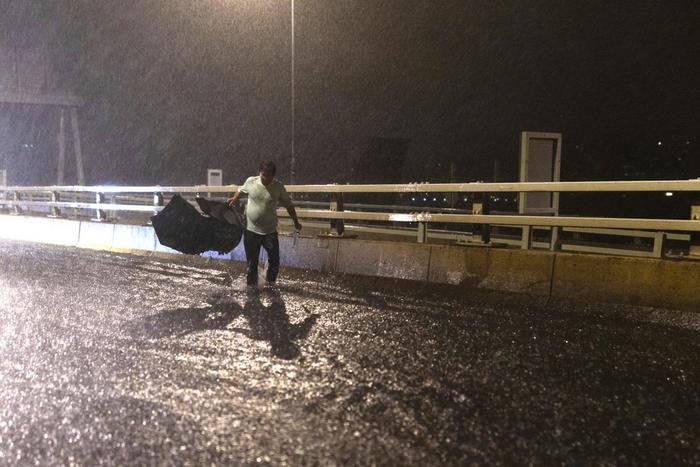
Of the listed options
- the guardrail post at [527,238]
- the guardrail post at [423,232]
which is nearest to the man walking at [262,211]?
the guardrail post at [423,232]

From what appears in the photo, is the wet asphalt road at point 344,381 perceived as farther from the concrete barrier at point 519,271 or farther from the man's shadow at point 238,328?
the concrete barrier at point 519,271

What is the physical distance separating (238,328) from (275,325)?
0.36 meters

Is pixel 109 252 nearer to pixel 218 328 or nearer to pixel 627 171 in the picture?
pixel 218 328

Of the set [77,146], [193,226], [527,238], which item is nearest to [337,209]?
[193,226]

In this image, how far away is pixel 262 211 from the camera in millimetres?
7910

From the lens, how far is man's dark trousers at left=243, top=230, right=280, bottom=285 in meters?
8.06

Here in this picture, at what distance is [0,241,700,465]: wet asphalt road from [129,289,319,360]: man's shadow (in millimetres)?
32

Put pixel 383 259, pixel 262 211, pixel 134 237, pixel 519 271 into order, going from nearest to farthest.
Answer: pixel 519 271, pixel 262 211, pixel 383 259, pixel 134 237

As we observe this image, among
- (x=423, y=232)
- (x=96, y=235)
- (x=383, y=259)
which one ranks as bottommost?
(x=96, y=235)

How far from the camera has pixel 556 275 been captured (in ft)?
24.0

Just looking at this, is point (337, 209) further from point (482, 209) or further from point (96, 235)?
point (96, 235)

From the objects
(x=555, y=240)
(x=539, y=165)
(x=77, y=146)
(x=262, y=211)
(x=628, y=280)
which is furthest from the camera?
(x=77, y=146)

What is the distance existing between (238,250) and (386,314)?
5.37 metres

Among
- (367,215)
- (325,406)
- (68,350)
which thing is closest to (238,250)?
(367,215)
